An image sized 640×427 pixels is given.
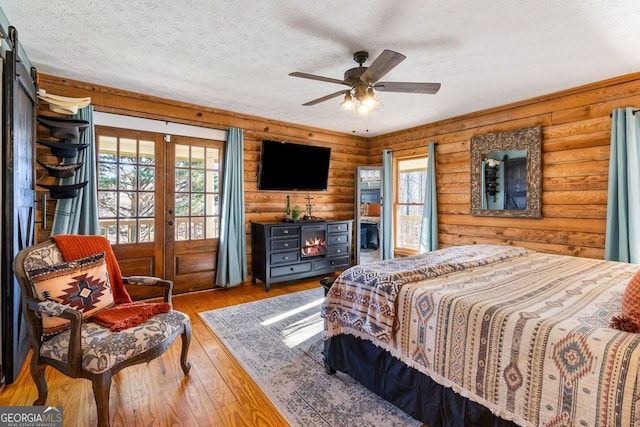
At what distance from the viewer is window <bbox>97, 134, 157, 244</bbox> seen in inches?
137

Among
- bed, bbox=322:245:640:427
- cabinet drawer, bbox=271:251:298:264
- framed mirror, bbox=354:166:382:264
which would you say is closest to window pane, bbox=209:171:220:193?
cabinet drawer, bbox=271:251:298:264

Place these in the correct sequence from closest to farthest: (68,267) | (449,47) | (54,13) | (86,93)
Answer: (68,267) < (54,13) < (449,47) < (86,93)

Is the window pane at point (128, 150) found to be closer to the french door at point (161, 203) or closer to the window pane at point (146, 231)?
the french door at point (161, 203)

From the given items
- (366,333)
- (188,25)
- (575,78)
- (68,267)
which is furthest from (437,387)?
(575,78)

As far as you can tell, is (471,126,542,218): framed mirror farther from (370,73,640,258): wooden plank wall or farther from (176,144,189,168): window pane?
(176,144,189,168): window pane

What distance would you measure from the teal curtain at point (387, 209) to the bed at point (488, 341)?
9.66 ft

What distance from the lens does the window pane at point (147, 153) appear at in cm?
369

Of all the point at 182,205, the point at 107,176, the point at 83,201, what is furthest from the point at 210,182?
the point at 83,201

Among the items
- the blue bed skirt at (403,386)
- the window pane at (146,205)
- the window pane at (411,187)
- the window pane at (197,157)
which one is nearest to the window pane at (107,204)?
the window pane at (146,205)

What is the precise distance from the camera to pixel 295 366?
7.64ft

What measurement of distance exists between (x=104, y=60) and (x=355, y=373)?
3322mm

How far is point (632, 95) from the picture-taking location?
297cm

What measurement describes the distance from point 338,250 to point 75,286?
355 cm

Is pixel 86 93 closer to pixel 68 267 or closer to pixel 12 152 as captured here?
pixel 12 152
